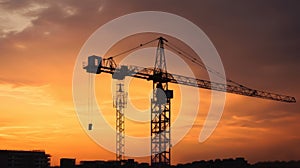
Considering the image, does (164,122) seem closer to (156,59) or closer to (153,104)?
(153,104)

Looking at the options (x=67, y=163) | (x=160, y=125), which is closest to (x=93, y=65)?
(x=160, y=125)

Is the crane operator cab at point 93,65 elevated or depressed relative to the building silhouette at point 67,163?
elevated

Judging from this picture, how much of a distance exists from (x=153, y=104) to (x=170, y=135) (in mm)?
8274

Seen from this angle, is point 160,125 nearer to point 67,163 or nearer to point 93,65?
point 93,65

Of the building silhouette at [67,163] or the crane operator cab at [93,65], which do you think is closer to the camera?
the crane operator cab at [93,65]

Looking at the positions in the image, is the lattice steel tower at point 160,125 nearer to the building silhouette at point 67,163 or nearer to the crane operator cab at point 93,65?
the crane operator cab at point 93,65

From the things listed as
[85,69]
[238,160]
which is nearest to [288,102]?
[238,160]

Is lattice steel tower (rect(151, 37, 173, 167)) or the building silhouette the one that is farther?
the building silhouette

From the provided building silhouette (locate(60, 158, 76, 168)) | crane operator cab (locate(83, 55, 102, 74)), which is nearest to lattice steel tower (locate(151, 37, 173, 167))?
crane operator cab (locate(83, 55, 102, 74))

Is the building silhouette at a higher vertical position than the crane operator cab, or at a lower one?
lower

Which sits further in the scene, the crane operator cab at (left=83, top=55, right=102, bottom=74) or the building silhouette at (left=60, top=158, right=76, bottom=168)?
the building silhouette at (left=60, top=158, right=76, bottom=168)

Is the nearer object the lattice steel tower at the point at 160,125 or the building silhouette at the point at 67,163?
the lattice steel tower at the point at 160,125

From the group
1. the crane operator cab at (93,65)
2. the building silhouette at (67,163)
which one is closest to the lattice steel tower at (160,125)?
the crane operator cab at (93,65)

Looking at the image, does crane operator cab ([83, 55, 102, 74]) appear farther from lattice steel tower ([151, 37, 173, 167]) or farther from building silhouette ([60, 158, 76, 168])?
building silhouette ([60, 158, 76, 168])
